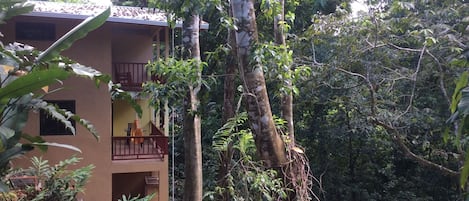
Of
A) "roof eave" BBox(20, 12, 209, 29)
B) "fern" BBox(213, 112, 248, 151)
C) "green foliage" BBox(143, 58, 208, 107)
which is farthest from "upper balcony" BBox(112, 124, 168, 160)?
"fern" BBox(213, 112, 248, 151)

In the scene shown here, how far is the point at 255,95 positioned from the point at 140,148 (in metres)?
6.07

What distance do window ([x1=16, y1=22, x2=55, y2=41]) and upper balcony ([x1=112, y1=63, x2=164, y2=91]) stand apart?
1.57 metres

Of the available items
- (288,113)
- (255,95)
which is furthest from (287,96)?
(255,95)

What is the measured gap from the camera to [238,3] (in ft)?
13.2

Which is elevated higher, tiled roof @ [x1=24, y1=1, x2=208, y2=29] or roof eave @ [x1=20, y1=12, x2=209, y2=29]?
tiled roof @ [x1=24, y1=1, x2=208, y2=29]

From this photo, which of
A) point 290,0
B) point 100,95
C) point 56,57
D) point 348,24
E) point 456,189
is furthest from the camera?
point 456,189

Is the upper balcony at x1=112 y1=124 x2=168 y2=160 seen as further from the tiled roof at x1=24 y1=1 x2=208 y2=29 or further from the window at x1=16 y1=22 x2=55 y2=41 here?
the window at x1=16 y1=22 x2=55 y2=41

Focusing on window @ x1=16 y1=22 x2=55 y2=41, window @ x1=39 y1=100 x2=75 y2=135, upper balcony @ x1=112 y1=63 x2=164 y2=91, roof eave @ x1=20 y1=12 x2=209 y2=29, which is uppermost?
roof eave @ x1=20 y1=12 x2=209 y2=29

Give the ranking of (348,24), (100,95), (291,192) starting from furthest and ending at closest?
(100,95)
(348,24)
(291,192)

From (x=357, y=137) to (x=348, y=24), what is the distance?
15.6 feet

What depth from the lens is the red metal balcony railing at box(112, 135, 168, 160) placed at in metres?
8.84

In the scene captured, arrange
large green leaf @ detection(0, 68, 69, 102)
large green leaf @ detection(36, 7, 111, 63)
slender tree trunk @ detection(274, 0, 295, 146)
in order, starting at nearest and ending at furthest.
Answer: large green leaf @ detection(0, 68, 69, 102), large green leaf @ detection(36, 7, 111, 63), slender tree trunk @ detection(274, 0, 295, 146)

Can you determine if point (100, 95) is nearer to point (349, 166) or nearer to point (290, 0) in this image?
point (290, 0)

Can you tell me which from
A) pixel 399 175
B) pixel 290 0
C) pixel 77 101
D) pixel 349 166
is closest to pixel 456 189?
pixel 399 175
